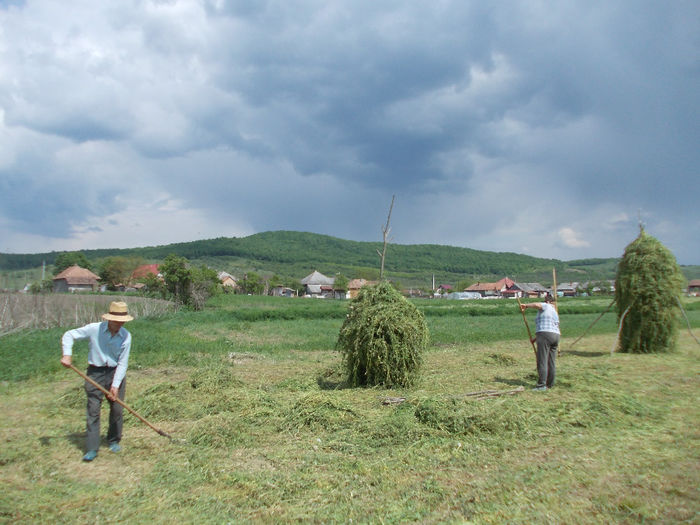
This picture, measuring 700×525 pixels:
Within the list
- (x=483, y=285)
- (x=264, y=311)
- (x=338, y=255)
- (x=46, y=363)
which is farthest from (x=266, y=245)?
(x=46, y=363)

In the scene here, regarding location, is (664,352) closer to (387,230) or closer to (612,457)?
(387,230)

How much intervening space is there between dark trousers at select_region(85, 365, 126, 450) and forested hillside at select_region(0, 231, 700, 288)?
395 ft

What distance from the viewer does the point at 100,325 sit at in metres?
6.56

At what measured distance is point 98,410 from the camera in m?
6.40

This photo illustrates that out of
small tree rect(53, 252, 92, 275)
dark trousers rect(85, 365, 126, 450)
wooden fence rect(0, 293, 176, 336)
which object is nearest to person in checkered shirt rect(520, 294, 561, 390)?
dark trousers rect(85, 365, 126, 450)

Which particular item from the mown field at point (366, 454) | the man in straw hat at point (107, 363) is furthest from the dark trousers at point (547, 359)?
the man in straw hat at point (107, 363)

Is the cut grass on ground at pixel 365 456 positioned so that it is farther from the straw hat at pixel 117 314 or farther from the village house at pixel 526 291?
the village house at pixel 526 291

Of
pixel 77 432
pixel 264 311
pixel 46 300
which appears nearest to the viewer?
pixel 77 432

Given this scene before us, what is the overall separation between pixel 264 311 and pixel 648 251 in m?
28.1

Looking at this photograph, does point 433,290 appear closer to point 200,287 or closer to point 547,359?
point 200,287

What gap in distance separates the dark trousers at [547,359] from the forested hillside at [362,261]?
119118mm

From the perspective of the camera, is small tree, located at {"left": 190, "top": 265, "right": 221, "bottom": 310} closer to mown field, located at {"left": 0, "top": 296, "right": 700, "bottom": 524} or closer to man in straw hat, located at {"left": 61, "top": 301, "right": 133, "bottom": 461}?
mown field, located at {"left": 0, "top": 296, "right": 700, "bottom": 524}

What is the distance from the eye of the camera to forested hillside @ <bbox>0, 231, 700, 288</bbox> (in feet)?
476

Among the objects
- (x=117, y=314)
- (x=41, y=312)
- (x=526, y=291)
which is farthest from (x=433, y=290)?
(x=117, y=314)
